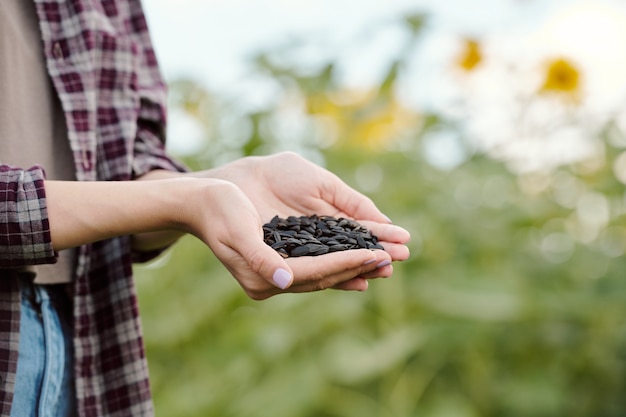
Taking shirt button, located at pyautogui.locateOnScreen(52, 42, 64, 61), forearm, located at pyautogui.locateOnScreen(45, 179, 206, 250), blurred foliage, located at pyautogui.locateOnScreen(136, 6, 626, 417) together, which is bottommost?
blurred foliage, located at pyautogui.locateOnScreen(136, 6, 626, 417)

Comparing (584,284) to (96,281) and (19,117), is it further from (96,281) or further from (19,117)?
(19,117)

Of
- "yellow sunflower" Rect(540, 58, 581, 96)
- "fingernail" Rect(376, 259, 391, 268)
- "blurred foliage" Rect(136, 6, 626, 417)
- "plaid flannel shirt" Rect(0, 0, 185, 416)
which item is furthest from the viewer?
"yellow sunflower" Rect(540, 58, 581, 96)

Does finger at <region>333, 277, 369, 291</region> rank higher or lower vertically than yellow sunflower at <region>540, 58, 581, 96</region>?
higher

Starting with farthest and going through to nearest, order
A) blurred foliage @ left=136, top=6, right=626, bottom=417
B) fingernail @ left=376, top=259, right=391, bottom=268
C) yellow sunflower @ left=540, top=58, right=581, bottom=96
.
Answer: yellow sunflower @ left=540, top=58, right=581, bottom=96
blurred foliage @ left=136, top=6, right=626, bottom=417
fingernail @ left=376, top=259, right=391, bottom=268

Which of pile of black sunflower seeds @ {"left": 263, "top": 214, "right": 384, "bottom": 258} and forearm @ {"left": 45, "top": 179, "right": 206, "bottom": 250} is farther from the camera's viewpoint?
pile of black sunflower seeds @ {"left": 263, "top": 214, "right": 384, "bottom": 258}

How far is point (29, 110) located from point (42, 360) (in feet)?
1.22

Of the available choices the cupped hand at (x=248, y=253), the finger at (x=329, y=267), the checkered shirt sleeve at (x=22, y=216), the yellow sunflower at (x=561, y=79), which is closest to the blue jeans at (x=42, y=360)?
the checkered shirt sleeve at (x=22, y=216)

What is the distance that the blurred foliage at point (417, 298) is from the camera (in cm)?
246

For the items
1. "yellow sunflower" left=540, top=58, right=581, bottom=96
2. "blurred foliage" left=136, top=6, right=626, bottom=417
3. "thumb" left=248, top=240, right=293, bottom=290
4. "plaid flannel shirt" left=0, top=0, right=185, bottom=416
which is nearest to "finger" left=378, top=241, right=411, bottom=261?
"thumb" left=248, top=240, right=293, bottom=290

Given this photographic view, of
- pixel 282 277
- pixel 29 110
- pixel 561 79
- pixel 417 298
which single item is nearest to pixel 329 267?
pixel 282 277

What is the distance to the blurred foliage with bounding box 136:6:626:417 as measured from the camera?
246cm

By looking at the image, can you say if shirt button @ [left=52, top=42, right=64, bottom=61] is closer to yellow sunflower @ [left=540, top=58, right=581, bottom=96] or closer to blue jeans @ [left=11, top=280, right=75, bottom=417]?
blue jeans @ [left=11, top=280, right=75, bottom=417]

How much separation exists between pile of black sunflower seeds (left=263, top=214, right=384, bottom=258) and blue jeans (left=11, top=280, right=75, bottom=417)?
33cm

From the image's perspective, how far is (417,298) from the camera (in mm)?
2533
